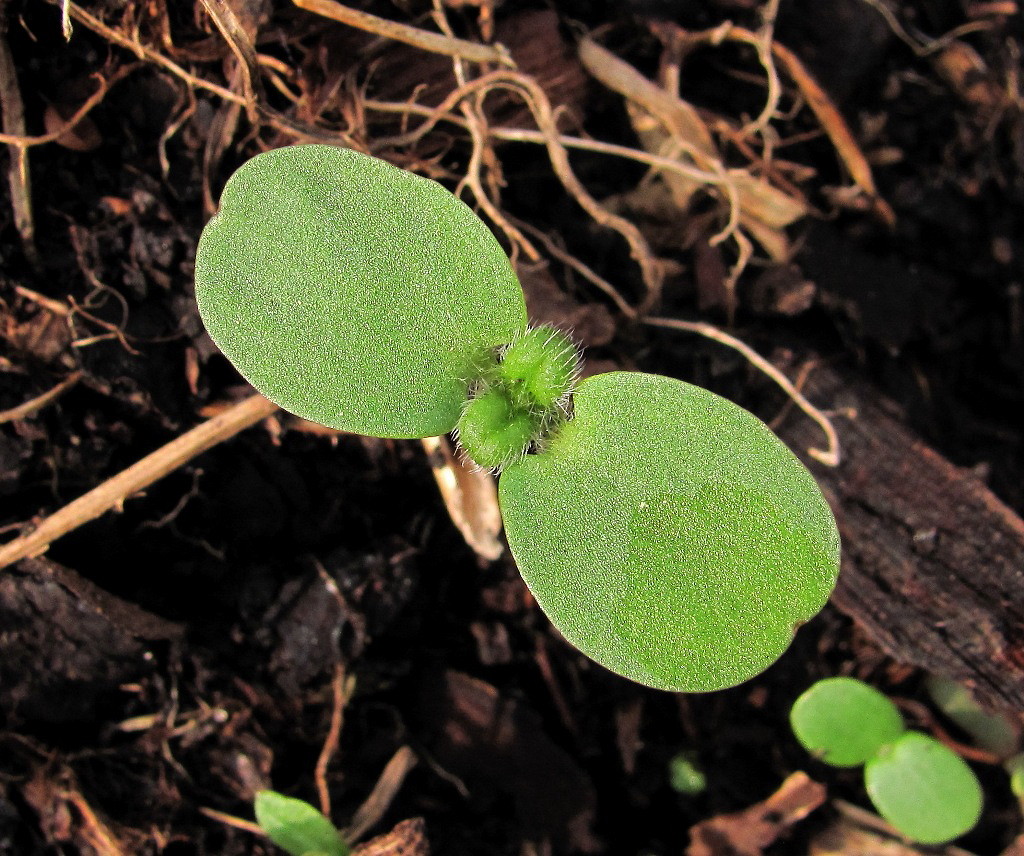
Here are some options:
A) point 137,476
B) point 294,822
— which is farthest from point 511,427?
point 294,822

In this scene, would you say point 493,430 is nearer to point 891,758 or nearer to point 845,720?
point 845,720

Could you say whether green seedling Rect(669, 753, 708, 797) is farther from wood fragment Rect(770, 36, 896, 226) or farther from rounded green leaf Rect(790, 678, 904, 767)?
wood fragment Rect(770, 36, 896, 226)

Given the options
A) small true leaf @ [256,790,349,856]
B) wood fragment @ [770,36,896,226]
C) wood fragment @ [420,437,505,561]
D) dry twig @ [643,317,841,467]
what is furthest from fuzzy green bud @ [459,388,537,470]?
wood fragment @ [770,36,896,226]

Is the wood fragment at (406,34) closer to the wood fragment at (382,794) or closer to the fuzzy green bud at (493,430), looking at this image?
the fuzzy green bud at (493,430)

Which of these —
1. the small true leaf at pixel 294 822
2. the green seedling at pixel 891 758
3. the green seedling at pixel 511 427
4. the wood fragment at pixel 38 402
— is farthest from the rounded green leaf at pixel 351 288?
the green seedling at pixel 891 758

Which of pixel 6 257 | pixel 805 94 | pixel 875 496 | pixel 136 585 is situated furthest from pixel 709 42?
pixel 136 585

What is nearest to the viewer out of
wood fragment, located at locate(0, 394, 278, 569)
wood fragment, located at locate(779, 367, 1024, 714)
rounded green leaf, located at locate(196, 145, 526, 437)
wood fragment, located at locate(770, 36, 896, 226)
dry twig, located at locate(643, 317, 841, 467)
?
rounded green leaf, located at locate(196, 145, 526, 437)
